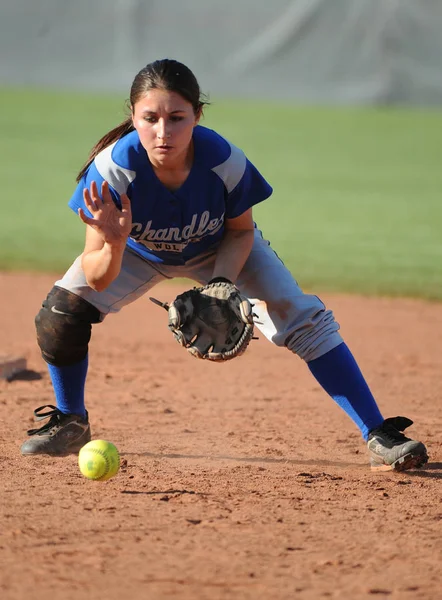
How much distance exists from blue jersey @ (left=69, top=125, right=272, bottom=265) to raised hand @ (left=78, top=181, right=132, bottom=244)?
0.39ft

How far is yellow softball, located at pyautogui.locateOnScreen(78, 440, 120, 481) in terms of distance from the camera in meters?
3.04

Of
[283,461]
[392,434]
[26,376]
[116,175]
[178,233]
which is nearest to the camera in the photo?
[116,175]

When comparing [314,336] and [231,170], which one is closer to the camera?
[231,170]

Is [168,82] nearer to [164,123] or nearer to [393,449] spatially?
[164,123]

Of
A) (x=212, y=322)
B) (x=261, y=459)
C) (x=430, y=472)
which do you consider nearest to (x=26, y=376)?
(x=261, y=459)

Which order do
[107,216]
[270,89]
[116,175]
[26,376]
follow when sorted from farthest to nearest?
[270,89] < [26,376] < [116,175] < [107,216]

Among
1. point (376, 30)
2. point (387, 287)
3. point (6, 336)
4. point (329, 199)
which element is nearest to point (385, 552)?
point (6, 336)

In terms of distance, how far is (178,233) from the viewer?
3203mm

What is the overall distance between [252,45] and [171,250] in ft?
49.1

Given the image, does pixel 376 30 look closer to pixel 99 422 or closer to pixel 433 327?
pixel 433 327

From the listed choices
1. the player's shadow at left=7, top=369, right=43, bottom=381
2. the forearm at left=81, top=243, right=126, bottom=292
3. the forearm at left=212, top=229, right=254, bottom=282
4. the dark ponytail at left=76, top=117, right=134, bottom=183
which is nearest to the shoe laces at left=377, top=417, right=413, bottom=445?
the forearm at left=212, top=229, right=254, bottom=282

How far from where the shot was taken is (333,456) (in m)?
3.58

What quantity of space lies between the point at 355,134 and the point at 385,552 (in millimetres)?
12651

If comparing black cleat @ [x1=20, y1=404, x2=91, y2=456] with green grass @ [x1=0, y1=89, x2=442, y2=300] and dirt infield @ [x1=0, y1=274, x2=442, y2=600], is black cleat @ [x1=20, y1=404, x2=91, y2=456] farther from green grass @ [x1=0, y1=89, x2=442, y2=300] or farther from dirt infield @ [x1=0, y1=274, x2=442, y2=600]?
green grass @ [x1=0, y1=89, x2=442, y2=300]
